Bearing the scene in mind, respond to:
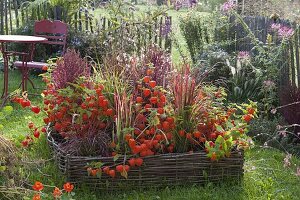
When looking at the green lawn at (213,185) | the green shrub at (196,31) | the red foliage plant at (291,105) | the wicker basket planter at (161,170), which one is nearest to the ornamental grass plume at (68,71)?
the green lawn at (213,185)

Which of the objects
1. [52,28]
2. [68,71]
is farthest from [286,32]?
[52,28]

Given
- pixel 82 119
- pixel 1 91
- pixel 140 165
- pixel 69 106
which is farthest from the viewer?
pixel 1 91

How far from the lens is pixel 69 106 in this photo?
4281mm

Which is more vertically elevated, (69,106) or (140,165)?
(69,106)

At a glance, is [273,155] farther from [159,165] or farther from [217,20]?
[217,20]

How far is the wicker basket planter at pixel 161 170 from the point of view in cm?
382

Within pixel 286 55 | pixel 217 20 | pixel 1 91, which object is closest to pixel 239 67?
pixel 286 55

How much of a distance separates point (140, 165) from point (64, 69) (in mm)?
1351

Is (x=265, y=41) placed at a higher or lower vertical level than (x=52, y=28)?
lower

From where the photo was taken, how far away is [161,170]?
12.7 ft

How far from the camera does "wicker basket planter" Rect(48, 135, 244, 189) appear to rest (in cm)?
382

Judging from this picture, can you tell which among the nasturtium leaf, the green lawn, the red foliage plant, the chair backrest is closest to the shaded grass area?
the green lawn

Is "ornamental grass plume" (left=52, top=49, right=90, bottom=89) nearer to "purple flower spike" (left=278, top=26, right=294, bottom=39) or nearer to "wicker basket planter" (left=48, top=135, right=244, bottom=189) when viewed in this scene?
"wicker basket planter" (left=48, top=135, right=244, bottom=189)

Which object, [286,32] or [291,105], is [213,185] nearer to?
[291,105]
